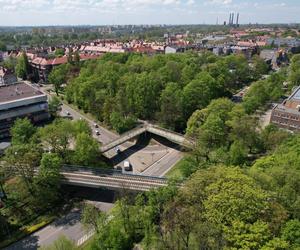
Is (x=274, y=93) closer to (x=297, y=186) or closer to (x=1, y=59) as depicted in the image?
(x=297, y=186)

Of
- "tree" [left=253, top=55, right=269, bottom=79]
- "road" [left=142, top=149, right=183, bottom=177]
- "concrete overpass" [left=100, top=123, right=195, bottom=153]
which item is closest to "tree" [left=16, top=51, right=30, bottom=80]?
"concrete overpass" [left=100, top=123, right=195, bottom=153]

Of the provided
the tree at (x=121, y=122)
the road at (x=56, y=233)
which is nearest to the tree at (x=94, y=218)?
the road at (x=56, y=233)

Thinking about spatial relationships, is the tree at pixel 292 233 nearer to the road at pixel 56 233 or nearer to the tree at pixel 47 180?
the road at pixel 56 233

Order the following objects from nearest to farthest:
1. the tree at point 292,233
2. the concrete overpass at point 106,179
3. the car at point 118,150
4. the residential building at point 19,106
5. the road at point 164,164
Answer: the tree at point 292,233 → the concrete overpass at point 106,179 → the road at point 164,164 → the car at point 118,150 → the residential building at point 19,106

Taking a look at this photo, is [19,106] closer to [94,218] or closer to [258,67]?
[94,218]

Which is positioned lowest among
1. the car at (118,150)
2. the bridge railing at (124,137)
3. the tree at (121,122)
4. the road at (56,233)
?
the road at (56,233)

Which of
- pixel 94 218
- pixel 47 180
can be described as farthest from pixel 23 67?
pixel 94 218

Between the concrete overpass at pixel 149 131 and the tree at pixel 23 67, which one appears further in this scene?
the tree at pixel 23 67

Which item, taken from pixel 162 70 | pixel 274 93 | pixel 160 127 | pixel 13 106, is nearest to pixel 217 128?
pixel 160 127
